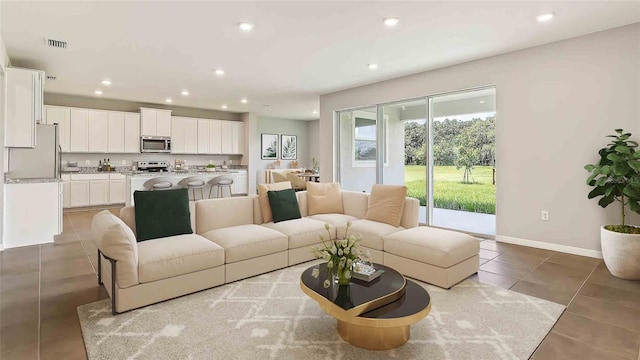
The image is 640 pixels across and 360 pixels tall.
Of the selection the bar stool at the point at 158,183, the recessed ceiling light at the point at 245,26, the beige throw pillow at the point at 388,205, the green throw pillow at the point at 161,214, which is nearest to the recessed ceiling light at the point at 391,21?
the recessed ceiling light at the point at 245,26

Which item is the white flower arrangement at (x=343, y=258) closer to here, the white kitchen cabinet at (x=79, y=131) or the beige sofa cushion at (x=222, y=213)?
the beige sofa cushion at (x=222, y=213)

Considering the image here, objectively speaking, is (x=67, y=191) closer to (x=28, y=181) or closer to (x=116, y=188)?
(x=116, y=188)

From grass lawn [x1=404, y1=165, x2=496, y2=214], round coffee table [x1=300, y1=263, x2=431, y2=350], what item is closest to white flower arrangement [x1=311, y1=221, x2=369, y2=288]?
round coffee table [x1=300, y1=263, x2=431, y2=350]

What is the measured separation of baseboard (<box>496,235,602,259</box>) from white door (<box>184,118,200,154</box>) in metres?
7.67

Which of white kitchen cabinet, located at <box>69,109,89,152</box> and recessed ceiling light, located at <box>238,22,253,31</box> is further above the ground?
recessed ceiling light, located at <box>238,22,253,31</box>

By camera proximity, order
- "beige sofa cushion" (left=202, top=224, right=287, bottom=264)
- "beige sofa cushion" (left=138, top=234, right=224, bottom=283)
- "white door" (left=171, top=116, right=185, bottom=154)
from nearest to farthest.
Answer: "beige sofa cushion" (left=138, top=234, right=224, bottom=283), "beige sofa cushion" (left=202, top=224, right=287, bottom=264), "white door" (left=171, top=116, right=185, bottom=154)

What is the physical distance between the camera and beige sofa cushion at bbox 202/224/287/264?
3.14m

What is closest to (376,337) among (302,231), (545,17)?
(302,231)

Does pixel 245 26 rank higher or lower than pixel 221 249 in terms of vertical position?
higher

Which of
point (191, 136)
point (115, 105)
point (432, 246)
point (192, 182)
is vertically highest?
point (115, 105)

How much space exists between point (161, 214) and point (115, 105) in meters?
6.46

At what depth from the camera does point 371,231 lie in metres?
3.65

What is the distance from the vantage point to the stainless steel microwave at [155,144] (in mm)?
8250

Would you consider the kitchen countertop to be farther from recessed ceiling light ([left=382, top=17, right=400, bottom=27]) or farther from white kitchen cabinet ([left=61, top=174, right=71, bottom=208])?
recessed ceiling light ([left=382, top=17, right=400, bottom=27])
